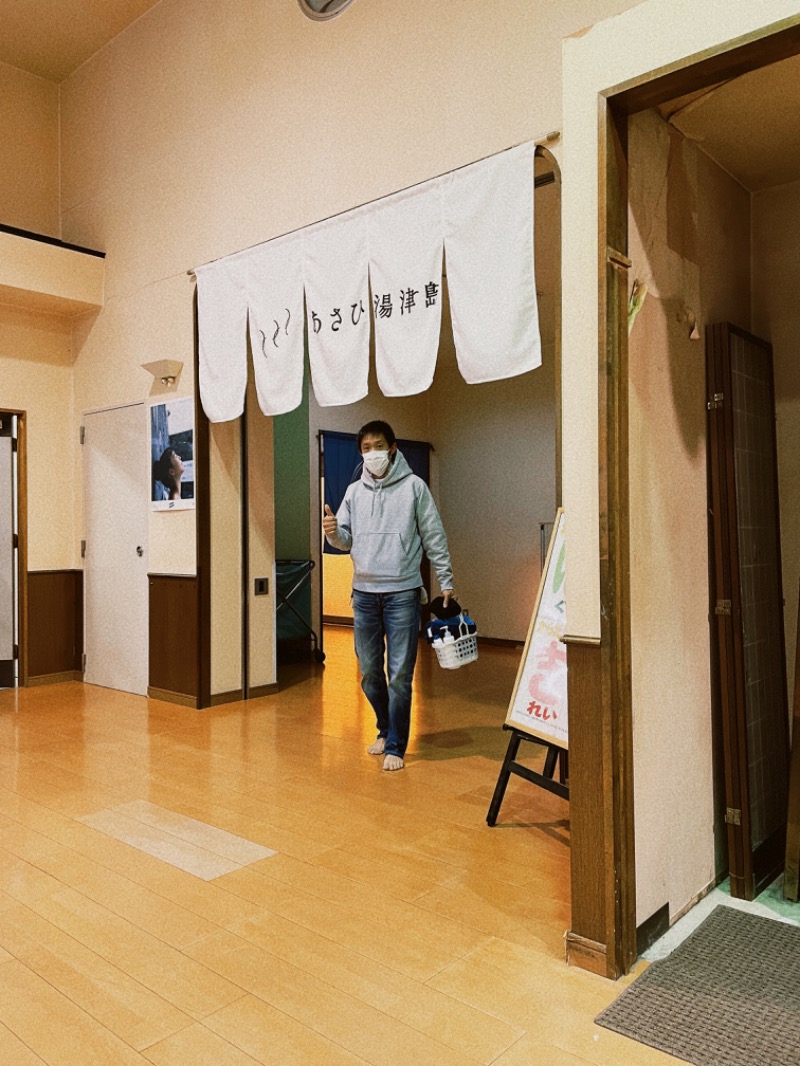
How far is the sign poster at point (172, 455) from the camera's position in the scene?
17.1ft

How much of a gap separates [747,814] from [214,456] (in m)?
3.80

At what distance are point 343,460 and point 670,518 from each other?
655cm

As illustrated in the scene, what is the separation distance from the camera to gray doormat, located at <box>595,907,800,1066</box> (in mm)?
1735

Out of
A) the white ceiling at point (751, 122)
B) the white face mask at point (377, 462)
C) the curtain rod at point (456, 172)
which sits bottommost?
the white face mask at point (377, 462)

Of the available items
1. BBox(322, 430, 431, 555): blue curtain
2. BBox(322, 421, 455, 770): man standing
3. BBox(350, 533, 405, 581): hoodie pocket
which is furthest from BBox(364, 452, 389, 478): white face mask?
BBox(322, 430, 431, 555): blue curtain

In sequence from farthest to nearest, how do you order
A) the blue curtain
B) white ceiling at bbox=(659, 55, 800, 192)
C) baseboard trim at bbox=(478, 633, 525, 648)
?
the blue curtain, baseboard trim at bbox=(478, 633, 525, 648), white ceiling at bbox=(659, 55, 800, 192)

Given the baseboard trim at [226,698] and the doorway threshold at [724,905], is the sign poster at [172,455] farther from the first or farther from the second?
the doorway threshold at [724,905]

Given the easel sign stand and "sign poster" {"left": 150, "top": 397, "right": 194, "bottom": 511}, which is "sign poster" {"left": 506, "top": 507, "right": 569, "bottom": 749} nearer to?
the easel sign stand

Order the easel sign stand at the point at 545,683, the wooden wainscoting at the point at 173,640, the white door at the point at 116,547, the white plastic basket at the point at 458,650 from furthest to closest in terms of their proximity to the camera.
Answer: the white door at the point at 116,547 → the wooden wainscoting at the point at 173,640 → the white plastic basket at the point at 458,650 → the easel sign stand at the point at 545,683

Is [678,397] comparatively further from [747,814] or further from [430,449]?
[430,449]

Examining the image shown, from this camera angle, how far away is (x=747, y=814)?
248 cm

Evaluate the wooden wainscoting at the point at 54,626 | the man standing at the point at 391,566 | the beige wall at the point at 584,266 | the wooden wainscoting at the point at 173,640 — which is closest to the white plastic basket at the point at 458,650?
the man standing at the point at 391,566

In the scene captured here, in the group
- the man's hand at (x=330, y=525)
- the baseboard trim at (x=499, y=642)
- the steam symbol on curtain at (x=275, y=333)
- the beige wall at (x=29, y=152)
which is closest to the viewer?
the man's hand at (x=330, y=525)

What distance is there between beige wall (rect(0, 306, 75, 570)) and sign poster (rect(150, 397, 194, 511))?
3.92 feet
